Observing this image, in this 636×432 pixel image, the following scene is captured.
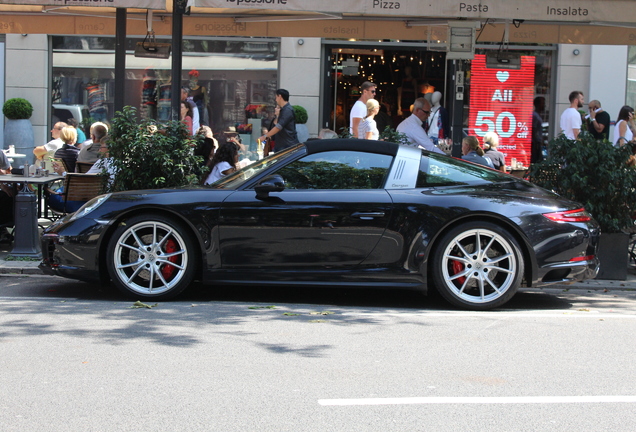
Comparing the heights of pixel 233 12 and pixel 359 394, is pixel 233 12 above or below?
above

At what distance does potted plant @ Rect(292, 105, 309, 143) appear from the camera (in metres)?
16.2

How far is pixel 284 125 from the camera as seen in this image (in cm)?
1193

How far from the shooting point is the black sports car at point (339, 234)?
6812 millimetres

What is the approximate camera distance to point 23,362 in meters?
5.15

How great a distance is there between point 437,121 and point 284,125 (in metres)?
4.73

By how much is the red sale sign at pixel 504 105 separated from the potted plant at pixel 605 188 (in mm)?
8157

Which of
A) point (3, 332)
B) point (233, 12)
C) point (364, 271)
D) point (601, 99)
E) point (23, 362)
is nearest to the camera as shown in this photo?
point (23, 362)

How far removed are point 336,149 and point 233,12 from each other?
5.92 meters

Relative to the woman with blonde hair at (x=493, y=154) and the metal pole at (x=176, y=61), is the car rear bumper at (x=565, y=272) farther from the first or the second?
the metal pole at (x=176, y=61)

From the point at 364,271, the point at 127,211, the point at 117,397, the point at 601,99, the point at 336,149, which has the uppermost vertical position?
the point at 601,99

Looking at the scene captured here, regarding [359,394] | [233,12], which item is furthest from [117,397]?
[233,12]

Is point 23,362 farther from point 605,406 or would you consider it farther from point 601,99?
point 601,99

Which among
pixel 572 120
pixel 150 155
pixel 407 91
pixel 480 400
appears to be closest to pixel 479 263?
pixel 480 400

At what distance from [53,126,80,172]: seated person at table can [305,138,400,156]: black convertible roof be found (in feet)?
18.0
